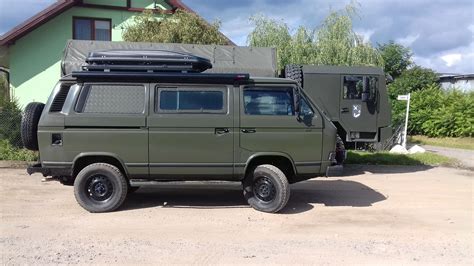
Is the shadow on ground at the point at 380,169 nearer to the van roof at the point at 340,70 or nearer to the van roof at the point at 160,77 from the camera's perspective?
the van roof at the point at 340,70

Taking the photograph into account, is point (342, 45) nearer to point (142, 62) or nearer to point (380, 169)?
point (380, 169)

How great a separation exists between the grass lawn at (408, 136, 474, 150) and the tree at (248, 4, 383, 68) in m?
5.43

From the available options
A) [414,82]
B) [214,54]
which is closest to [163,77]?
[214,54]

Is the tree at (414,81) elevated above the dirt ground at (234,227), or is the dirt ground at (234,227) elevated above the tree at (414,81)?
the tree at (414,81)

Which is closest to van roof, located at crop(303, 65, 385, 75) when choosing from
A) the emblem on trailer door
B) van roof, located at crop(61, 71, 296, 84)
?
the emblem on trailer door

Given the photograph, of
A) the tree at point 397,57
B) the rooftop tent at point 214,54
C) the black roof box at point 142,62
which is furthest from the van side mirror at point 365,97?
the tree at point 397,57

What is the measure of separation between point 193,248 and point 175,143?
88.1 inches

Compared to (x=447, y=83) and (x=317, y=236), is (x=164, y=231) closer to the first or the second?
(x=317, y=236)

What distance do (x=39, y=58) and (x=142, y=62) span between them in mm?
12452

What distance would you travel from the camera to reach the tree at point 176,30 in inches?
655

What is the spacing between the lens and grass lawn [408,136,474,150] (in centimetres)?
2211

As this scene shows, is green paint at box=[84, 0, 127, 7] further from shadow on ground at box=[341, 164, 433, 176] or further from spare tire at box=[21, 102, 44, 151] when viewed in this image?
spare tire at box=[21, 102, 44, 151]

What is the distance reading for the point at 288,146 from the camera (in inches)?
305

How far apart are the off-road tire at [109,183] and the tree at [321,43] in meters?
12.6
